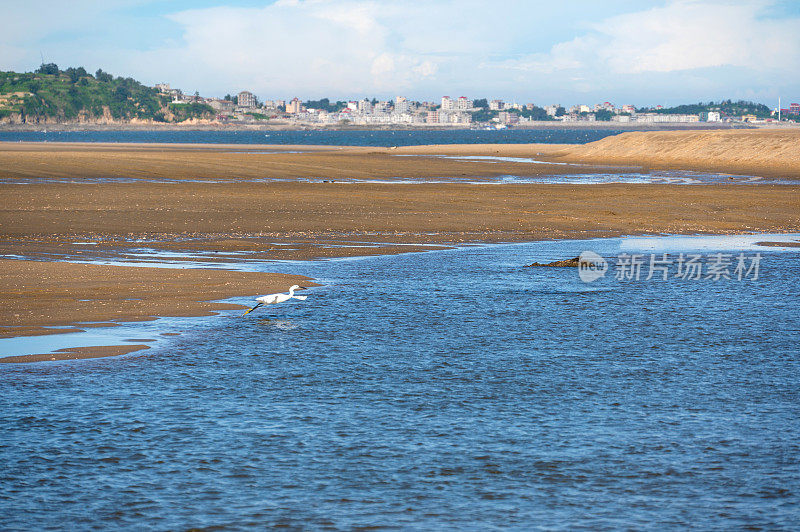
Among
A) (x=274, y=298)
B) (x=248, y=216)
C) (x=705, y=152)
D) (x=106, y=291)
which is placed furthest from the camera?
(x=705, y=152)

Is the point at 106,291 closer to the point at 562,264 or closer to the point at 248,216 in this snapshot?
the point at 562,264

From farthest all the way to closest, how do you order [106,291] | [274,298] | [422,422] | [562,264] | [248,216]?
[248,216] → [562,264] → [106,291] → [274,298] → [422,422]

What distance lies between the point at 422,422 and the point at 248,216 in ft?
70.2

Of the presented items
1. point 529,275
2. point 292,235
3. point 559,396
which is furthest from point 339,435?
point 292,235

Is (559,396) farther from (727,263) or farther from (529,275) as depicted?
(727,263)

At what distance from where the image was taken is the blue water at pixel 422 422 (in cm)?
812

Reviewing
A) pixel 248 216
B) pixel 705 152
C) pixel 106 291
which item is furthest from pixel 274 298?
pixel 705 152

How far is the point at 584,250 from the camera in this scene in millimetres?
25281

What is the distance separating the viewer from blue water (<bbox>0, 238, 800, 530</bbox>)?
812 centimetres

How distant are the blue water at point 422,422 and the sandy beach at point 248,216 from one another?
2396 millimetres

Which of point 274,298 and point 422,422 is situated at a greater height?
point 274,298

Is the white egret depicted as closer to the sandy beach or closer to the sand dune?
the sandy beach

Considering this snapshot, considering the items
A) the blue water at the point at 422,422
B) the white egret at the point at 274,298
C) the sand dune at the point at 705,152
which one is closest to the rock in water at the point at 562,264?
the blue water at the point at 422,422

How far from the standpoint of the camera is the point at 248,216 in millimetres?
30906
